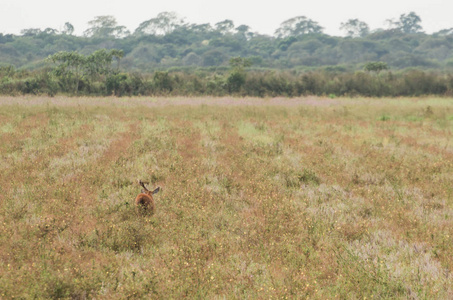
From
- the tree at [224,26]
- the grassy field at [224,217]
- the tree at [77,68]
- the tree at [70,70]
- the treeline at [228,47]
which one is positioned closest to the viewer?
the grassy field at [224,217]

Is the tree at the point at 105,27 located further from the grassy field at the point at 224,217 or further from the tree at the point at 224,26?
the grassy field at the point at 224,217

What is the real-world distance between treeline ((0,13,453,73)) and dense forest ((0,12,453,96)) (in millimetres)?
489

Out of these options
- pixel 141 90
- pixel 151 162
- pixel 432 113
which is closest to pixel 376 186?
pixel 151 162

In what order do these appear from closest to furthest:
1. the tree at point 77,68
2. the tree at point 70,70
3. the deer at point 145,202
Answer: the deer at point 145,202, the tree at point 70,70, the tree at point 77,68

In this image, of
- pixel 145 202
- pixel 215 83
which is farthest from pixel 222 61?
pixel 145 202

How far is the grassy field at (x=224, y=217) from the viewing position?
3.31 metres

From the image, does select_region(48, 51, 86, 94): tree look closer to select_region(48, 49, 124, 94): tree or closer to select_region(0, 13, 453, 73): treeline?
select_region(48, 49, 124, 94): tree

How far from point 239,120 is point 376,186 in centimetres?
860

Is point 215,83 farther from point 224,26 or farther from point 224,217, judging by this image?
point 224,26

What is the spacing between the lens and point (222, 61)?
131250mm

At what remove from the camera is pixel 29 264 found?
3543 millimetres

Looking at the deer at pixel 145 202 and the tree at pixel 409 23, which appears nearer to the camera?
the deer at pixel 145 202

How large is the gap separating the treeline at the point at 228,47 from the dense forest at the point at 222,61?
49 cm

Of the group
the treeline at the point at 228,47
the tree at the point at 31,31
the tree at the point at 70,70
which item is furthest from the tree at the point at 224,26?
the tree at the point at 70,70
